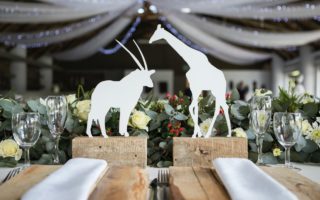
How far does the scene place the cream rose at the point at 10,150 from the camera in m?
1.30

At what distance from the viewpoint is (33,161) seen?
142 centimetres

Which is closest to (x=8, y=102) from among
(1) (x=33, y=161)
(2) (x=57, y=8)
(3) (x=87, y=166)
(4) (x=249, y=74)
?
(1) (x=33, y=161)

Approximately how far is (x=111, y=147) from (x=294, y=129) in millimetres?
521

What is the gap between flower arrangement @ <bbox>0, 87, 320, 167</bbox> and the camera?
4.56 ft

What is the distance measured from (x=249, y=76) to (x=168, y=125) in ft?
41.8

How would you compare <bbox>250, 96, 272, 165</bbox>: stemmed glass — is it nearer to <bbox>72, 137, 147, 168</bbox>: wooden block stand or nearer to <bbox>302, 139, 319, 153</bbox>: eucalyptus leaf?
<bbox>302, 139, 319, 153</bbox>: eucalyptus leaf

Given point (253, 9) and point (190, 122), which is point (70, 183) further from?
point (253, 9)

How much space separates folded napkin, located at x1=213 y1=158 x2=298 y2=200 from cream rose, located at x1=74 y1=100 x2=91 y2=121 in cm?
60

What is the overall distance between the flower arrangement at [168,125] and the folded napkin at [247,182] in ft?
1.42

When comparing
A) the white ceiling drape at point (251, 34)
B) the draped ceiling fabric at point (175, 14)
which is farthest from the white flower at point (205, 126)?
the white ceiling drape at point (251, 34)

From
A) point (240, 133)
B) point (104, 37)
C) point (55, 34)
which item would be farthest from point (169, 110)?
point (104, 37)

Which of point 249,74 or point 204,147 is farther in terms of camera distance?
point 249,74

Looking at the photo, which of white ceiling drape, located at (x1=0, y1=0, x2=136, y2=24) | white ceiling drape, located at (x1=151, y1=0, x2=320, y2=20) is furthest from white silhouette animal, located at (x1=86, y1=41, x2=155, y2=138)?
white ceiling drape, located at (x1=0, y1=0, x2=136, y2=24)

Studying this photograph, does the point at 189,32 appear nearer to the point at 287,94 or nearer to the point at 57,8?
the point at 57,8
